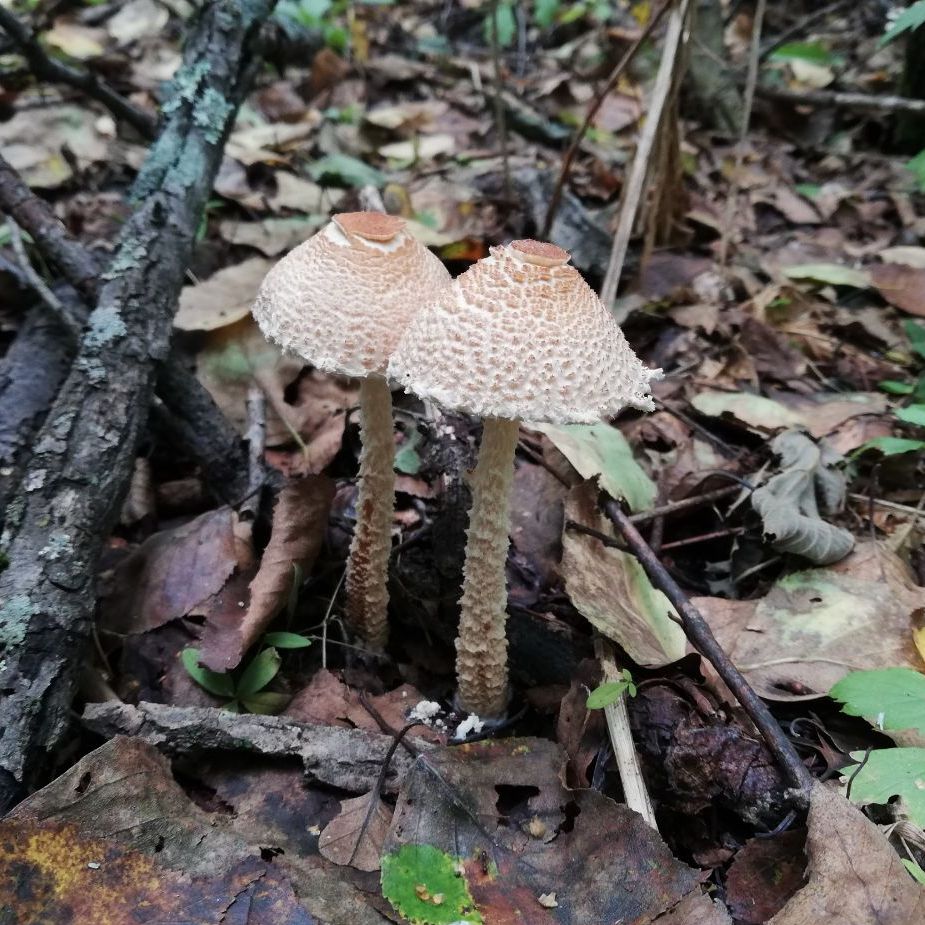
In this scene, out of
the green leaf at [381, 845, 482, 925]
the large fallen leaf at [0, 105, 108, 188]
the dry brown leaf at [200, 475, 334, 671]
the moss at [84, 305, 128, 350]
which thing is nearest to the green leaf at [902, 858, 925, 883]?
the green leaf at [381, 845, 482, 925]

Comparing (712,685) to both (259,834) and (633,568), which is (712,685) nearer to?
(633,568)

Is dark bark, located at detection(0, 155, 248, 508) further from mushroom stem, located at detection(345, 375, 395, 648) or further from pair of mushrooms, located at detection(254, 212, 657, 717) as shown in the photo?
pair of mushrooms, located at detection(254, 212, 657, 717)

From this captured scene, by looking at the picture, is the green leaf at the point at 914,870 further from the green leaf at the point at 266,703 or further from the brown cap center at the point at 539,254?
the green leaf at the point at 266,703

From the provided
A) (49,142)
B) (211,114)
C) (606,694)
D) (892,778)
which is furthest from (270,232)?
(892,778)

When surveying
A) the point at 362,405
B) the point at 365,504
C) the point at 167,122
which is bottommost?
the point at 365,504

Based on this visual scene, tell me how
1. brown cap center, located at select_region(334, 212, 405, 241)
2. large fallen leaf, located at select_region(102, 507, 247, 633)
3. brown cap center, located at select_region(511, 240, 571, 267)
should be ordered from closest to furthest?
1. brown cap center, located at select_region(511, 240, 571, 267)
2. brown cap center, located at select_region(334, 212, 405, 241)
3. large fallen leaf, located at select_region(102, 507, 247, 633)

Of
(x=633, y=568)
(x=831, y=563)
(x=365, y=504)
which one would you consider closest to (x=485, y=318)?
(x=365, y=504)
